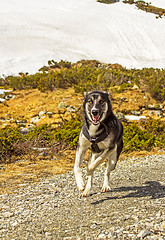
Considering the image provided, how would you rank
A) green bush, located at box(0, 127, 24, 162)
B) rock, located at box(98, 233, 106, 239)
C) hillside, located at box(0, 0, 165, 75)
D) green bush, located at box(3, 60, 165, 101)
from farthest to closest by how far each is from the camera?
hillside, located at box(0, 0, 165, 75) < green bush, located at box(3, 60, 165, 101) < green bush, located at box(0, 127, 24, 162) < rock, located at box(98, 233, 106, 239)

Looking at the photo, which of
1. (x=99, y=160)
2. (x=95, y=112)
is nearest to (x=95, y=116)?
(x=95, y=112)

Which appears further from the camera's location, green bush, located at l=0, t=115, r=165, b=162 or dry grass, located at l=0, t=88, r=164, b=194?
green bush, located at l=0, t=115, r=165, b=162

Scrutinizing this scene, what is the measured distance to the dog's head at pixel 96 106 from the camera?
343 centimetres

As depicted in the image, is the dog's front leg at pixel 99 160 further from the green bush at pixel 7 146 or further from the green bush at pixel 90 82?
the green bush at pixel 90 82

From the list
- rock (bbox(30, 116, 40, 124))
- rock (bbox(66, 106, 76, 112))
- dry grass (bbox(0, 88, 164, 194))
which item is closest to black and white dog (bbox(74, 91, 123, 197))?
dry grass (bbox(0, 88, 164, 194))

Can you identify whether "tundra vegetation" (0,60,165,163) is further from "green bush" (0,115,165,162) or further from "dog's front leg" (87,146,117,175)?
"dog's front leg" (87,146,117,175)

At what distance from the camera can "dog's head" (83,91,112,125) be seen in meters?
3.43

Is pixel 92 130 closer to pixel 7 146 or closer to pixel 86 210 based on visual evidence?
pixel 86 210

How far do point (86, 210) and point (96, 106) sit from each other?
1.60m

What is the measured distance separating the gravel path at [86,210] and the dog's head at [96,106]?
4.29ft

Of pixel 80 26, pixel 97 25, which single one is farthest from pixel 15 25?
pixel 97 25

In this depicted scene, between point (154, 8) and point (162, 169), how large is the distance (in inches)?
2336

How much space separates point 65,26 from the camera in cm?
4834

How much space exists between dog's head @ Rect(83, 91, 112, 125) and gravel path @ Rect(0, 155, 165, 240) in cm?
131
